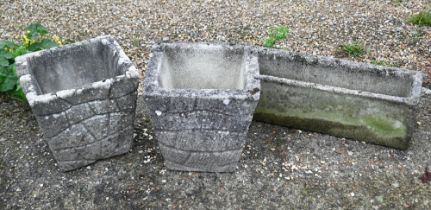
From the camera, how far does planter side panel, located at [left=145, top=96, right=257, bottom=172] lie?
3227 millimetres

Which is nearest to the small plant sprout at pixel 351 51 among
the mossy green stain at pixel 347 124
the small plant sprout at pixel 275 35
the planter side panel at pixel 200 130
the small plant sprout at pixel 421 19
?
the small plant sprout at pixel 275 35

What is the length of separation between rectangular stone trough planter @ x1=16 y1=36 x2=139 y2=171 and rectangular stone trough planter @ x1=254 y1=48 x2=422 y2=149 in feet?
4.16

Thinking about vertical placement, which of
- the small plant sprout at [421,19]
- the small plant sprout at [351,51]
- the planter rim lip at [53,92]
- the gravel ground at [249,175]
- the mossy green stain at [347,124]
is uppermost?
the planter rim lip at [53,92]

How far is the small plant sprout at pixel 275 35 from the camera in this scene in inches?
217

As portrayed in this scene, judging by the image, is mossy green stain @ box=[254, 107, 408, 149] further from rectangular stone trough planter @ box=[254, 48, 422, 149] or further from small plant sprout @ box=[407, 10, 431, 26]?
small plant sprout @ box=[407, 10, 431, 26]

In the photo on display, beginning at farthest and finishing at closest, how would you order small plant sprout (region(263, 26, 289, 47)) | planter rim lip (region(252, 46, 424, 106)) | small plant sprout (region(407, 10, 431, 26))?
1. small plant sprout (region(407, 10, 431, 26))
2. small plant sprout (region(263, 26, 289, 47))
3. planter rim lip (region(252, 46, 424, 106))

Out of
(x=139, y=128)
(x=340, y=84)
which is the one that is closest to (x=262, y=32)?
(x=340, y=84)

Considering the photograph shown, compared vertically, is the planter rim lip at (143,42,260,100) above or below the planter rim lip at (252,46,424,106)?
above

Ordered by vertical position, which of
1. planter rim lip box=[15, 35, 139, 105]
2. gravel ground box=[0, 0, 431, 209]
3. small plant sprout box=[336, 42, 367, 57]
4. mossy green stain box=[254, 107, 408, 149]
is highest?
planter rim lip box=[15, 35, 139, 105]

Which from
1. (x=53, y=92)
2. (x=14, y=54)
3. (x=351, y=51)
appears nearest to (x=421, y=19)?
(x=351, y=51)

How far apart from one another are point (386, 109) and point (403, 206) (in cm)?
80

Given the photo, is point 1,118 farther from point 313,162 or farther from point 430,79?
point 430,79

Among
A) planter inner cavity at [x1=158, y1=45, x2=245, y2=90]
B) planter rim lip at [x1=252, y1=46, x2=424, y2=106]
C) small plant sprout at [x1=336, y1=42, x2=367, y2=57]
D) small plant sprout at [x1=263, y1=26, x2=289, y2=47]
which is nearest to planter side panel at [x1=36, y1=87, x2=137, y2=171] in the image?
planter inner cavity at [x1=158, y1=45, x2=245, y2=90]

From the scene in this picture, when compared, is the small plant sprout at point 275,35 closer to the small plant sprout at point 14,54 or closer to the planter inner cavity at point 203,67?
the planter inner cavity at point 203,67
